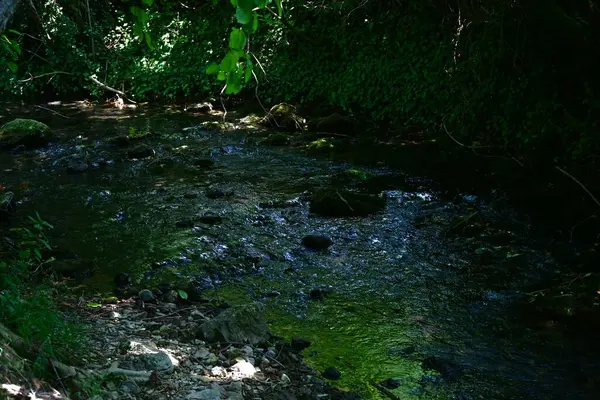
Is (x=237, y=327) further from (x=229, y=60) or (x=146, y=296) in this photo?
(x=229, y=60)

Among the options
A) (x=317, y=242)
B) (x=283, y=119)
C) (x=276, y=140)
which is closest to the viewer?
(x=317, y=242)

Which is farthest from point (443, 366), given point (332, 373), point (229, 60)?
point (229, 60)

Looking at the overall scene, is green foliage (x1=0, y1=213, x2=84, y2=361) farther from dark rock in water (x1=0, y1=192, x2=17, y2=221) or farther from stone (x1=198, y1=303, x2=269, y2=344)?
dark rock in water (x1=0, y1=192, x2=17, y2=221)

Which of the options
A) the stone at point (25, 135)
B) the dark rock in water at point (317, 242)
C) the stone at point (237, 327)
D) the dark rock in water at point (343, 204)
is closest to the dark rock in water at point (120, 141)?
the stone at point (25, 135)

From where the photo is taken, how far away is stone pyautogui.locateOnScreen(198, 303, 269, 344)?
475cm

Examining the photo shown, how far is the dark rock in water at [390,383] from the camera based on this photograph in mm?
4559

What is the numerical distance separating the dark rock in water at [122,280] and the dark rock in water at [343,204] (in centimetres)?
290

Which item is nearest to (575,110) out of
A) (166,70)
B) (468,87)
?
(468,87)

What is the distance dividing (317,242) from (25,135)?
792 centimetres

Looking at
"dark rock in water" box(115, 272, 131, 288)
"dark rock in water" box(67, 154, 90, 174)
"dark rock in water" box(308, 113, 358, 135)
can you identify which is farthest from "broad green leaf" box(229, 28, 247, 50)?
"dark rock in water" box(308, 113, 358, 135)

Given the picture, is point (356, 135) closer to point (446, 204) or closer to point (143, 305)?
point (446, 204)

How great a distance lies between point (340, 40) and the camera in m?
14.3

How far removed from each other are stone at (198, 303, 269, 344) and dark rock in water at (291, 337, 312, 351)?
24 centimetres

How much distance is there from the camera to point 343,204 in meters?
8.33
